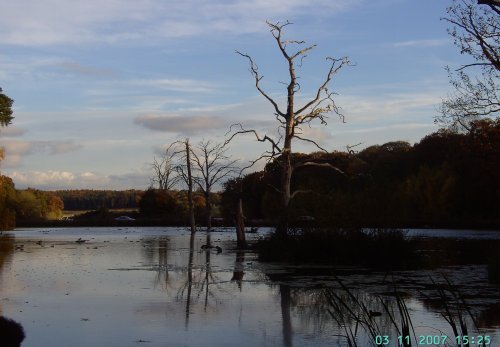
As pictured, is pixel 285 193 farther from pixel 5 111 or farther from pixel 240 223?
pixel 5 111

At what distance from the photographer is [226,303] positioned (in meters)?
13.0

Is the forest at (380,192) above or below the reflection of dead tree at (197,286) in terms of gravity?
above

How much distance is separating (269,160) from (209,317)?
15.4 metres

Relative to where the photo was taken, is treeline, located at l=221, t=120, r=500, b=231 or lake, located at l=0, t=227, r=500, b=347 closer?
lake, located at l=0, t=227, r=500, b=347

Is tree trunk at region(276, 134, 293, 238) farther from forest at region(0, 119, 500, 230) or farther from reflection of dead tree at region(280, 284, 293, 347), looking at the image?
reflection of dead tree at region(280, 284, 293, 347)

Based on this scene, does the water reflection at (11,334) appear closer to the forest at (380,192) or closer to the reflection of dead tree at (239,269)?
the reflection of dead tree at (239,269)

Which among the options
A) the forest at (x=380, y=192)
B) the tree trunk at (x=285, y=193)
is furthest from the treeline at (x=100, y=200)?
the tree trunk at (x=285, y=193)

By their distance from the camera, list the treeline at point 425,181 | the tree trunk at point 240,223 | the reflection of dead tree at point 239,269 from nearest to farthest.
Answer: the reflection of dead tree at point 239,269
the tree trunk at point 240,223
the treeline at point 425,181

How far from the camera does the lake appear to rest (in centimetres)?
945

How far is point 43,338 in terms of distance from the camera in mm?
9461

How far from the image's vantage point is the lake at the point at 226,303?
31.0ft

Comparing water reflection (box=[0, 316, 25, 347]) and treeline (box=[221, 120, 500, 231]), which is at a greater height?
treeline (box=[221, 120, 500, 231])

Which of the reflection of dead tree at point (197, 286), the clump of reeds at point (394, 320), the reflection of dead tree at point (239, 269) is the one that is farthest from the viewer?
the reflection of dead tree at point (239, 269)

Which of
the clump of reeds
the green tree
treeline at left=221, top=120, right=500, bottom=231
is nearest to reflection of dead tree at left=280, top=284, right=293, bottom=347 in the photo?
the clump of reeds
